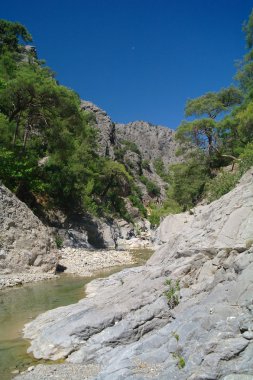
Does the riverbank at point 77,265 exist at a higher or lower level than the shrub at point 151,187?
lower

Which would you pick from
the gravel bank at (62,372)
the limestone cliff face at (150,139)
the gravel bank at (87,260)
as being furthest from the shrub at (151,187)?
the gravel bank at (62,372)

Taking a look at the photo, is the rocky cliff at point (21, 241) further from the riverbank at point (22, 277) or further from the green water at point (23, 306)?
the green water at point (23, 306)

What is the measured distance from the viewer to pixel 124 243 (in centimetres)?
4359

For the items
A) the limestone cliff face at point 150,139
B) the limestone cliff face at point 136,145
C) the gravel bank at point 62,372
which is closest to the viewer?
the gravel bank at point 62,372

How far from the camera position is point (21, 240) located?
67.4ft

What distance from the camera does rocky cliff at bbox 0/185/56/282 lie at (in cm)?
1962

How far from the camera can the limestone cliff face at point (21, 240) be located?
19.6 m

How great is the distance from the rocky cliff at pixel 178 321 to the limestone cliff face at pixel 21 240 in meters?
8.08

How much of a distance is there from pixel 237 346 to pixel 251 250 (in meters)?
3.18

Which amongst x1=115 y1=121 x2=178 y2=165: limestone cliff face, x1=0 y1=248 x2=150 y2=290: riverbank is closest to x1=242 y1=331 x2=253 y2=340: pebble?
x1=0 y1=248 x2=150 y2=290: riverbank

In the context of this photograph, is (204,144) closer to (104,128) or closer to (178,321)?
(178,321)

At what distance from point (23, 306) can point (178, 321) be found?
7984 millimetres

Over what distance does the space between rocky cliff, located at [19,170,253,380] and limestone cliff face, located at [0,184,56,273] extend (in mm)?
8079

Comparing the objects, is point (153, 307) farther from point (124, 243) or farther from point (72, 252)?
point (124, 243)
